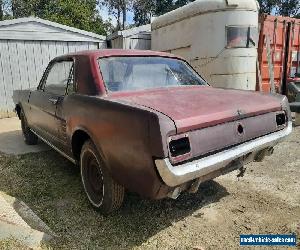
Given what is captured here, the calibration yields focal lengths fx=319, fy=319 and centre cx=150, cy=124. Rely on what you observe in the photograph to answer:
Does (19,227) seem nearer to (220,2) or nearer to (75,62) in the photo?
(75,62)

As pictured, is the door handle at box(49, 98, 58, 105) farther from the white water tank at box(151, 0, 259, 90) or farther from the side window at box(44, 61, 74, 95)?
the white water tank at box(151, 0, 259, 90)

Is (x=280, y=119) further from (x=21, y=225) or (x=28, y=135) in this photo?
(x=28, y=135)

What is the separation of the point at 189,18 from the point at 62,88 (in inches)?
238

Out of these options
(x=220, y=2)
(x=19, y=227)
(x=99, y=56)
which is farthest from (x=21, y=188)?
(x=220, y=2)

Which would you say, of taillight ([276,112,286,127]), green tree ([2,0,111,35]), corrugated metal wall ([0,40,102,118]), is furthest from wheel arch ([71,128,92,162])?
green tree ([2,0,111,35])

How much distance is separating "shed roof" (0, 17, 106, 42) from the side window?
22.0ft

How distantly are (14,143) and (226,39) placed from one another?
18.9ft

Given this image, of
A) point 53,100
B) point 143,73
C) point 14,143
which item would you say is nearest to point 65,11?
point 14,143

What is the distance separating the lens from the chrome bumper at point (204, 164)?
2.31 metres

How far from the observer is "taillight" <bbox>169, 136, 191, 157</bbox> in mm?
2368

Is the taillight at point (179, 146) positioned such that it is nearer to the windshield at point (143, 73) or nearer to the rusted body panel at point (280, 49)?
the windshield at point (143, 73)

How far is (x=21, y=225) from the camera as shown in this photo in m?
2.99

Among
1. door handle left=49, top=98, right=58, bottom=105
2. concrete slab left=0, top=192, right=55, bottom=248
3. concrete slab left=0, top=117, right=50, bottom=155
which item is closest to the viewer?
concrete slab left=0, top=192, right=55, bottom=248

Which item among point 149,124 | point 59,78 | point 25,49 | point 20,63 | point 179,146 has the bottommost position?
point 179,146
